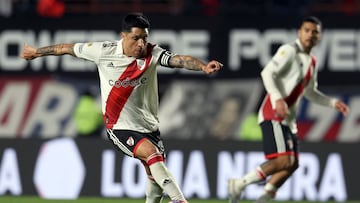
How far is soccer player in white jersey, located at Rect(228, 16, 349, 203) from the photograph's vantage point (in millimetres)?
11648

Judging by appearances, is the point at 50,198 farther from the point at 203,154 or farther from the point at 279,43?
the point at 279,43

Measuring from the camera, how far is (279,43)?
1750cm

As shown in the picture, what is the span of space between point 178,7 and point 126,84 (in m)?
8.24

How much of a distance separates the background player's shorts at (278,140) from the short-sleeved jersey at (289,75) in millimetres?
57

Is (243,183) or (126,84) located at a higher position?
(126,84)

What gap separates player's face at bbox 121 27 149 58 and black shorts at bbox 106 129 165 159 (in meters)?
0.65

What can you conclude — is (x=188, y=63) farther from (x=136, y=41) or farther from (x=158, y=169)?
(x=158, y=169)

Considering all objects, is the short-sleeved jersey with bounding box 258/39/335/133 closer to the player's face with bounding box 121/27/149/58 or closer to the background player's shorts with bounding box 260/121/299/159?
the background player's shorts with bounding box 260/121/299/159

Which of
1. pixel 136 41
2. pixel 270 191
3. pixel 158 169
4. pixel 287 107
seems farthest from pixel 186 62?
pixel 270 191

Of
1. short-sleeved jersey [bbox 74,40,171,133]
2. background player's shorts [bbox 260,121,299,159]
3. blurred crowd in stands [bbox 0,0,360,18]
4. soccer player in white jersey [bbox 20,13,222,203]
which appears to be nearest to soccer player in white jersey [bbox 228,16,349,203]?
background player's shorts [bbox 260,121,299,159]

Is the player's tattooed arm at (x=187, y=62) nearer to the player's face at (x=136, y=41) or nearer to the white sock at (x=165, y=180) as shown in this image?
the player's face at (x=136, y=41)

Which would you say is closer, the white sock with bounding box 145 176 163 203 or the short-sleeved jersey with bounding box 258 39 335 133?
the white sock with bounding box 145 176 163 203

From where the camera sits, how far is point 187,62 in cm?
981

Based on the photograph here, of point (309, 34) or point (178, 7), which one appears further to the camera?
point (178, 7)
